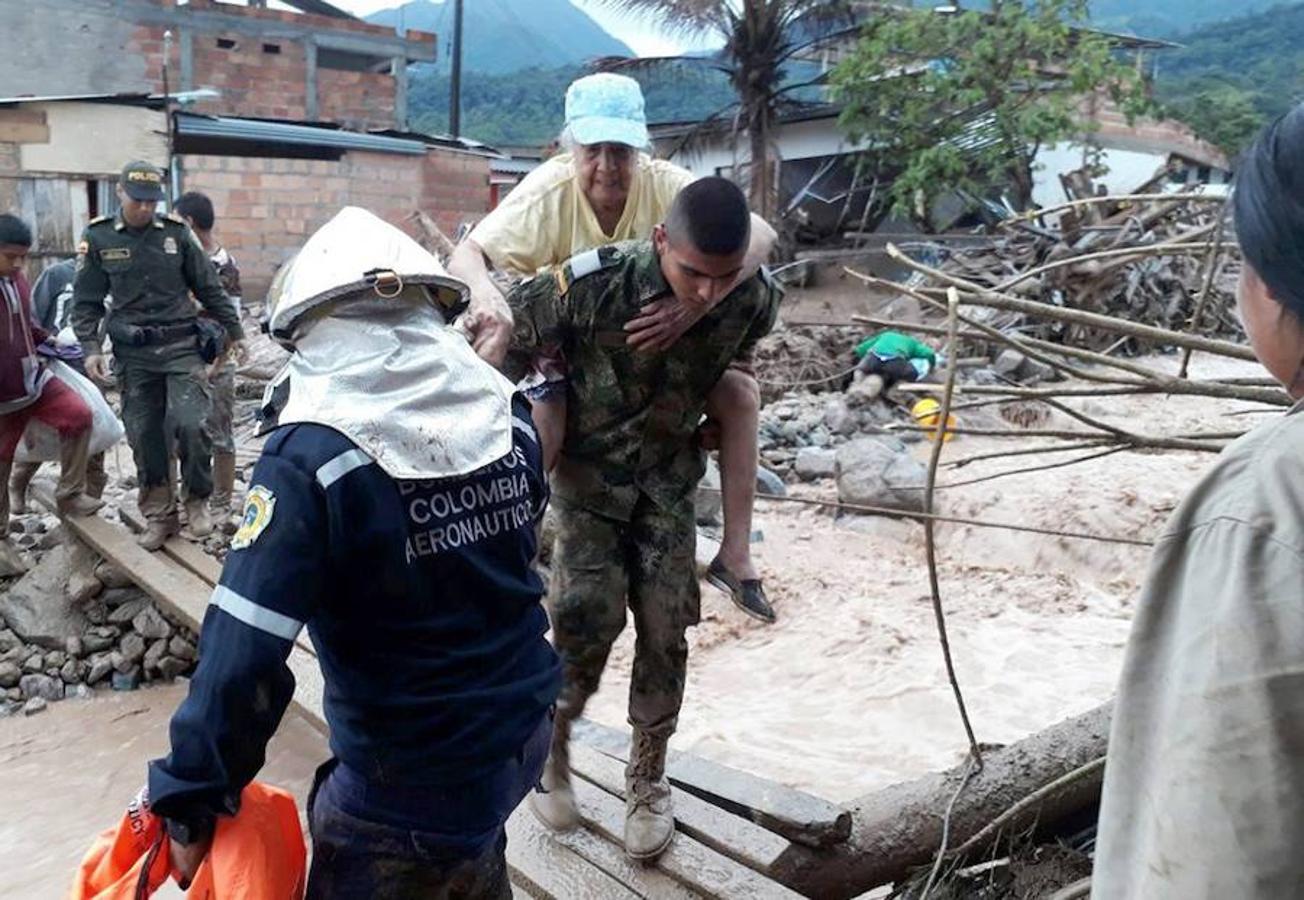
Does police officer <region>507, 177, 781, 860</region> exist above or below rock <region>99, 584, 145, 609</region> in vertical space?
above

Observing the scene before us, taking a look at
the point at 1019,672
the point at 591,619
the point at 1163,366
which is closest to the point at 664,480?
the point at 591,619

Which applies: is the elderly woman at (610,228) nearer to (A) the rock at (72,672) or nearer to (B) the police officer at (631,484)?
(B) the police officer at (631,484)

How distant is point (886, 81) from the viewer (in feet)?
53.1

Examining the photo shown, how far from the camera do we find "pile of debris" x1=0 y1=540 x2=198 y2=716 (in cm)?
594

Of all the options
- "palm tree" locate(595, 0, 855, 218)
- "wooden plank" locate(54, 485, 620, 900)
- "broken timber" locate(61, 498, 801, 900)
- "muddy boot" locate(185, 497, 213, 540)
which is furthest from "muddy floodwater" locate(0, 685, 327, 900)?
"palm tree" locate(595, 0, 855, 218)

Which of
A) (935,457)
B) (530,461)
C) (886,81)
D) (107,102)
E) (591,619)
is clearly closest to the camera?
(935,457)

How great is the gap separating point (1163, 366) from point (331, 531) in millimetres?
11719

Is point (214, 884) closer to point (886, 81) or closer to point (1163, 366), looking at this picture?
point (1163, 366)

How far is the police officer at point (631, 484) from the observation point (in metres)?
2.80

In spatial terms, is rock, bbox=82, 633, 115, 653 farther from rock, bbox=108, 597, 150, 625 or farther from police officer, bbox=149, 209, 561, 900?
police officer, bbox=149, 209, 561, 900

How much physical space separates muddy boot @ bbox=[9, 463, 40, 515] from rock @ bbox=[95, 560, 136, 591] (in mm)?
966

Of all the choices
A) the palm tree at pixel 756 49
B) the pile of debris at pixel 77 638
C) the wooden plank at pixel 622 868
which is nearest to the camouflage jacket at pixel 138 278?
the pile of debris at pixel 77 638

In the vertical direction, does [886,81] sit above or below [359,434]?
above

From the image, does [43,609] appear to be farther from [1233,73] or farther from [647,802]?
[1233,73]
